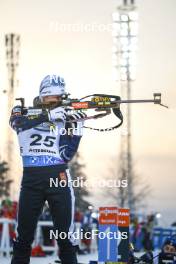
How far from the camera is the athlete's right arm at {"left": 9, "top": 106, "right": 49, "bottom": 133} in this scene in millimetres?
5941

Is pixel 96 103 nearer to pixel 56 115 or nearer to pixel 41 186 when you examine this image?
pixel 56 115

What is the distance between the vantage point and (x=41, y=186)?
592 centimetres

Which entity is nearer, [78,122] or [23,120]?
[23,120]

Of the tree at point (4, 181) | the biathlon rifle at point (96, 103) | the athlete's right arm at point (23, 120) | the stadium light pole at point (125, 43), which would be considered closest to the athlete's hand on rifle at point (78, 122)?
the biathlon rifle at point (96, 103)

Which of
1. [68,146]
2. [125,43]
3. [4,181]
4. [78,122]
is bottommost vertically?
[4,181]

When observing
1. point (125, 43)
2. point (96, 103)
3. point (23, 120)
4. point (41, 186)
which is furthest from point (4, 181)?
point (41, 186)

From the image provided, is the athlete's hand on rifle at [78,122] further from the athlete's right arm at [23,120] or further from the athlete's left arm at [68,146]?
the athlete's right arm at [23,120]

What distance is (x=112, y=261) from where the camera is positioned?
6.97 m

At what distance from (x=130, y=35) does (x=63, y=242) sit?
7262 millimetres

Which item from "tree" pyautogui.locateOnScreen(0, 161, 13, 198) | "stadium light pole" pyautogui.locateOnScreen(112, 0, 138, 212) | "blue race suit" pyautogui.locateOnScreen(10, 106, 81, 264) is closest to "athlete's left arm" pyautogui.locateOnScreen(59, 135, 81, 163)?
"blue race suit" pyautogui.locateOnScreen(10, 106, 81, 264)

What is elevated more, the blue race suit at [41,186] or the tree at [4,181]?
the blue race suit at [41,186]

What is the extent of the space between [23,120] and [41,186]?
1.96 feet

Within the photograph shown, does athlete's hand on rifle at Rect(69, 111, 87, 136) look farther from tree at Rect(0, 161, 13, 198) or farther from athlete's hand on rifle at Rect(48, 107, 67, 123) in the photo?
tree at Rect(0, 161, 13, 198)

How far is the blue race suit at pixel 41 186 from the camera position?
5926 mm
